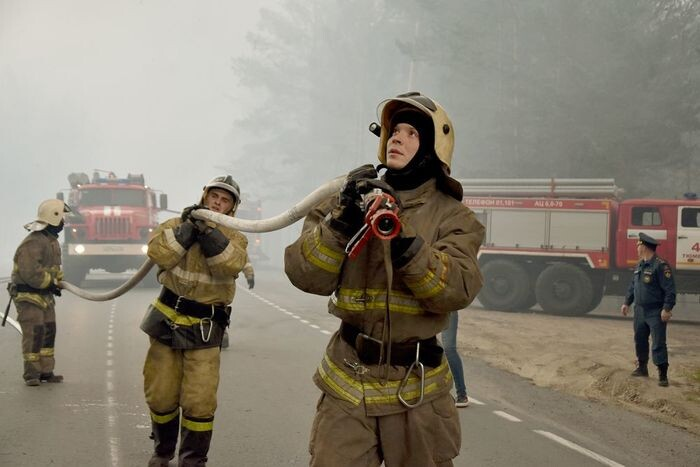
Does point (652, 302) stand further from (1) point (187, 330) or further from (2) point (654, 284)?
(1) point (187, 330)

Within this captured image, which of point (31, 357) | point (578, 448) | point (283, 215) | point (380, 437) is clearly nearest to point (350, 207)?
point (380, 437)

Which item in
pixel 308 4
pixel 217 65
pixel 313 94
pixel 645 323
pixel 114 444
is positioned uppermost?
pixel 217 65

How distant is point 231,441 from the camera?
23.1 feet

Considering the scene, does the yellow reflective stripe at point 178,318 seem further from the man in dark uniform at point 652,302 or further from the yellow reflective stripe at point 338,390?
the man in dark uniform at point 652,302

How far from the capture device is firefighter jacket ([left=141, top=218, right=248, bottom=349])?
226 inches

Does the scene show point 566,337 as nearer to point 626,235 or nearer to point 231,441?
point 626,235

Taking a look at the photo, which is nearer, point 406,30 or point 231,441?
point 231,441

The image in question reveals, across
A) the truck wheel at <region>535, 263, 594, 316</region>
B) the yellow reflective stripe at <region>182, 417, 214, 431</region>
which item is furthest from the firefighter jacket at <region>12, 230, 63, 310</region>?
the truck wheel at <region>535, 263, 594, 316</region>

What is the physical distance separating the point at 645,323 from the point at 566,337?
186 inches

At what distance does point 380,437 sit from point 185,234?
277 cm

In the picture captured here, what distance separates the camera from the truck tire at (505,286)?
2097cm

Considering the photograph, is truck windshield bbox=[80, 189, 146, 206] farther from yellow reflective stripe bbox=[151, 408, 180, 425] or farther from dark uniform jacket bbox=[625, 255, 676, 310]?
yellow reflective stripe bbox=[151, 408, 180, 425]

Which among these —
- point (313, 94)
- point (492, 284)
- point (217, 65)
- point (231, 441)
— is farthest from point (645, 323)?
point (217, 65)

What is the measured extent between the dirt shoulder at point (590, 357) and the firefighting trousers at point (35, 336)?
232 inches
